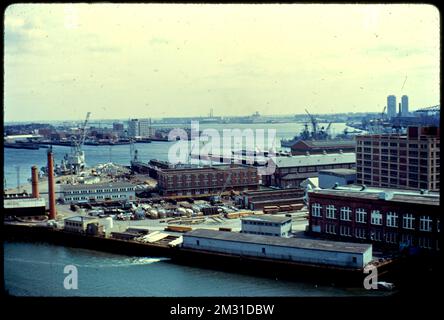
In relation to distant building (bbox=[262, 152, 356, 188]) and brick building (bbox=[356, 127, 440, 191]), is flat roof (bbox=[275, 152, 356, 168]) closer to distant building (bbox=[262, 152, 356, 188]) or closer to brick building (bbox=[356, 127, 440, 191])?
distant building (bbox=[262, 152, 356, 188])

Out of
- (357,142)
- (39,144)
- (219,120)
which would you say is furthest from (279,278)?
(39,144)

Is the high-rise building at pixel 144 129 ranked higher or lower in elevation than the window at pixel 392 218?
higher

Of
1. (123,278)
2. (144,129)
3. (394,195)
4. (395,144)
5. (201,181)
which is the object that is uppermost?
(144,129)

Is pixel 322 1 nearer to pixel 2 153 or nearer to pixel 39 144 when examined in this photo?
pixel 2 153

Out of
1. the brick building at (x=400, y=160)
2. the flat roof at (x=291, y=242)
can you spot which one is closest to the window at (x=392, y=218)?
the flat roof at (x=291, y=242)

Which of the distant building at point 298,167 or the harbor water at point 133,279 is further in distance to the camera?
the distant building at point 298,167

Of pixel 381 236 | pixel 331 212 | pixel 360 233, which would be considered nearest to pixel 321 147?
pixel 331 212

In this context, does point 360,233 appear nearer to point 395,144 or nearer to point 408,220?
point 408,220

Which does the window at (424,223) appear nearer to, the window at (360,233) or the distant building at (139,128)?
A: the window at (360,233)
